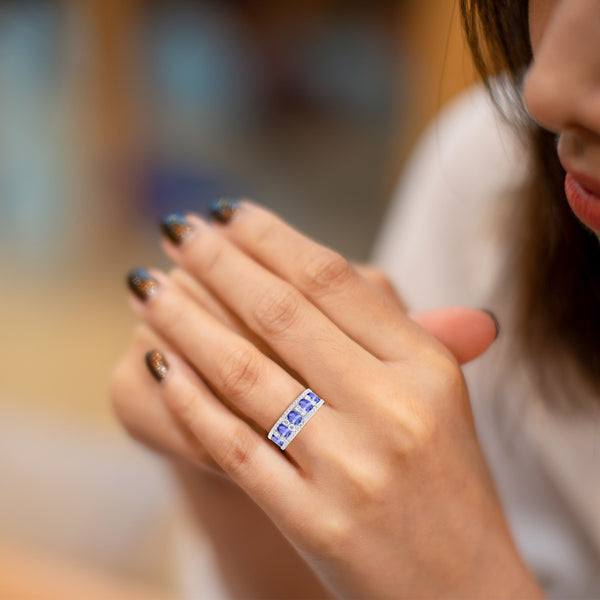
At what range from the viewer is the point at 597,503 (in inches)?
28.4

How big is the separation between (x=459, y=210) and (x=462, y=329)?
386 mm

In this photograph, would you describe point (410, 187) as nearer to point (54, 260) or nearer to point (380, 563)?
point (380, 563)

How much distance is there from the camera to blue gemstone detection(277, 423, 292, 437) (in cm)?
49

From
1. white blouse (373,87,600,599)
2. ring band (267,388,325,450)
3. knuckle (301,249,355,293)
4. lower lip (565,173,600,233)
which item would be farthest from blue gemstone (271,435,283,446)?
white blouse (373,87,600,599)

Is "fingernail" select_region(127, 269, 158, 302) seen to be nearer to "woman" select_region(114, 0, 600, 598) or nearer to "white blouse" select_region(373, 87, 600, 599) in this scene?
"woman" select_region(114, 0, 600, 598)

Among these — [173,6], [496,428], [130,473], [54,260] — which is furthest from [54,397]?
[496,428]

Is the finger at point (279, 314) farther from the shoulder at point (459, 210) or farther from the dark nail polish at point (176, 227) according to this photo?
the shoulder at point (459, 210)

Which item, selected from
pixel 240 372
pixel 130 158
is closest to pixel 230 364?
pixel 240 372

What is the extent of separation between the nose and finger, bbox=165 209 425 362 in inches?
6.9

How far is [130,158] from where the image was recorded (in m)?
2.31

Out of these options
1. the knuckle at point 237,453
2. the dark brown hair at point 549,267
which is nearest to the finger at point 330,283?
the knuckle at point 237,453

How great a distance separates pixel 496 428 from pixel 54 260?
6.08ft

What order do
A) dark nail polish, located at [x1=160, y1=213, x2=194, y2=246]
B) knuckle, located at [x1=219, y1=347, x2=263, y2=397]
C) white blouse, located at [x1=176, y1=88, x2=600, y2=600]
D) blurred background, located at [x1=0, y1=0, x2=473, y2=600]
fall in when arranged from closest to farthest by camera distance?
knuckle, located at [x1=219, y1=347, x2=263, y2=397] < dark nail polish, located at [x1=160, y1=213, x2=194, y2=246] < white blouse, located at [x1=176, y1=88, x2=600, y2=600] < blurred background, located at [x1=0, y1=0, x2=473, y2=600]

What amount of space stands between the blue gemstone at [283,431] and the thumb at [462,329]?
0.46 ft
